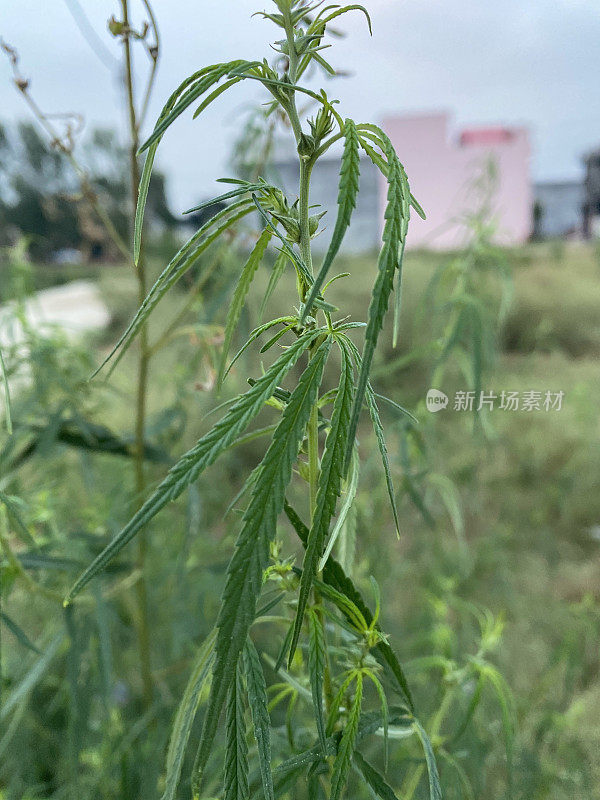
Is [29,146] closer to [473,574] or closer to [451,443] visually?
[451,443]

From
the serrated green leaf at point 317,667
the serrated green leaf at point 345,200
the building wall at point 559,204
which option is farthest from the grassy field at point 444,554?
the building wall at point 559,204

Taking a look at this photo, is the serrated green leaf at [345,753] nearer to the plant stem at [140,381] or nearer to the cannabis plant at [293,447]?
the cannabis plant at [293,447]

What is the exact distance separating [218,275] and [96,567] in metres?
0.41

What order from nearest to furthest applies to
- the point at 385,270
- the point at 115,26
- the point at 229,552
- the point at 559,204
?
the point at 385,270 < the point at 115,26 < the point at 229,552 < the point at 559,204

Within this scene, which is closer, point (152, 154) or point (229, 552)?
point (152, 154)

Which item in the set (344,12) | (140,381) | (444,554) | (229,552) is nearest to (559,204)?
(444,554)

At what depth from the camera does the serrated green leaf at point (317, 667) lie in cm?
17

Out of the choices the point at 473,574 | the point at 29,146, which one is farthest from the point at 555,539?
the point at 29,146

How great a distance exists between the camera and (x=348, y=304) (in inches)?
55.2

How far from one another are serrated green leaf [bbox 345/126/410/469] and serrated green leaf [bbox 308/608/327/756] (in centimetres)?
8

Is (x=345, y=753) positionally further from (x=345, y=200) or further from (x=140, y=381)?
(x=140, y=381)

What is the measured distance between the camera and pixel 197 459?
0.13 m

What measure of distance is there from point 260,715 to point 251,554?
6cm

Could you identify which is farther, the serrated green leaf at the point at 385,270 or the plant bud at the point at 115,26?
the plant bud at the point at 115,26
